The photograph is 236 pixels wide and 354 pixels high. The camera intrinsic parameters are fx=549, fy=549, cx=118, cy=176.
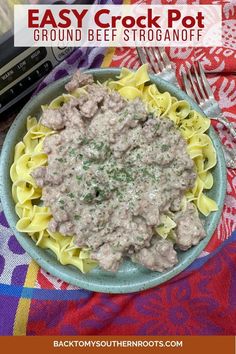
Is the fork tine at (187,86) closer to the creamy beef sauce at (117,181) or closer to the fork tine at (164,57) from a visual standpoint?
the fork tine at (164,57)

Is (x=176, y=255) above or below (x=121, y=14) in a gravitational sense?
below

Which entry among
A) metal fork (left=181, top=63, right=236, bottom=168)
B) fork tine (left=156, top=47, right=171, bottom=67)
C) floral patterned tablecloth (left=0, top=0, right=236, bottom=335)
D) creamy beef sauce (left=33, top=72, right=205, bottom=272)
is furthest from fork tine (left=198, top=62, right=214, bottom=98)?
floral patterned tablecloth (left=0, top=0, right=236, bottom=335)

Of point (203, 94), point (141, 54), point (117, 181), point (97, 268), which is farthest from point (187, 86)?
point (97, 268)

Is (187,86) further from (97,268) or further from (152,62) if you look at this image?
(97,268)

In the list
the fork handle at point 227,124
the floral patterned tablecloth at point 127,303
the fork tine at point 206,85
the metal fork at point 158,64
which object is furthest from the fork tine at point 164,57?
the floral patterned tablecloth at point 127,303

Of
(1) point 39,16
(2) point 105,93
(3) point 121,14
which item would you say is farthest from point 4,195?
(3) point 121,14

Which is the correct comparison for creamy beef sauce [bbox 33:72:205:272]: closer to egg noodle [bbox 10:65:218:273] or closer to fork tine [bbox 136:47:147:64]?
egg noodle [bbox 10:65:218:273]

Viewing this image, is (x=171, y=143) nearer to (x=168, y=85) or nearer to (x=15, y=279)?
(x=168, y=85)
